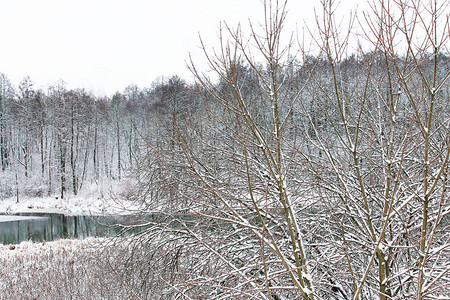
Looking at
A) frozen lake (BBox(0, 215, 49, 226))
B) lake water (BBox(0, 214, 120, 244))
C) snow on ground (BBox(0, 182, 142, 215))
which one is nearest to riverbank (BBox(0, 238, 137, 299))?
lake water (BBox(0, 214, 120, 244))

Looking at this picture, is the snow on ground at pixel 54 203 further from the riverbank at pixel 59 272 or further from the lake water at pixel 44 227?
the riverbank at pixel 59 272

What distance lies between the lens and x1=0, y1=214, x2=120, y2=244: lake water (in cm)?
1636

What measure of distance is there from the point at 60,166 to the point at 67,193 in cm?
302

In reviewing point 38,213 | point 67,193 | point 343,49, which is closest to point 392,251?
point 343,49

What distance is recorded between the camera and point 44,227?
18.9 meters

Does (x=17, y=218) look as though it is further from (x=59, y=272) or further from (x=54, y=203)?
(x=59, y=272)

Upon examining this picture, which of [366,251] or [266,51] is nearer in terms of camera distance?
[266,51]

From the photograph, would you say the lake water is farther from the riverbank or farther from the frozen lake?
the riverbank

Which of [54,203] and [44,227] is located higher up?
[54,203]

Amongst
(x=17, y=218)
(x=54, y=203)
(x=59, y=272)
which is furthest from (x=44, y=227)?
(x=59, y=272)

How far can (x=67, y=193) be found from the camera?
98.4 ft

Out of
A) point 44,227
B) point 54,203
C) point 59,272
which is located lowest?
point 44,227

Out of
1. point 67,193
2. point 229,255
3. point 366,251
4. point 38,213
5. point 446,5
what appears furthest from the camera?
point 67,193

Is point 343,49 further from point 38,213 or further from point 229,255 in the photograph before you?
point 38,213
